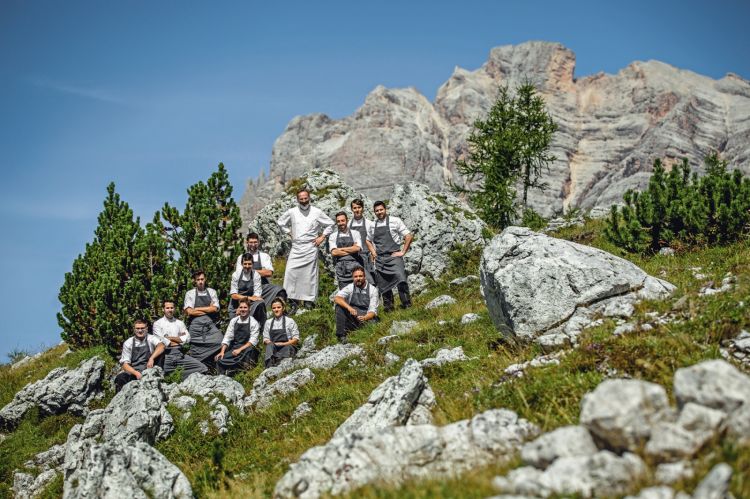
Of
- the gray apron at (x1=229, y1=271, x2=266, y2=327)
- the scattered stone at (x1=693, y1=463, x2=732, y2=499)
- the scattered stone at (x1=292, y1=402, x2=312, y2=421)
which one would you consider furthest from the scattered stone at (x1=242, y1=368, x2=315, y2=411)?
the scattered stone at (x1=693, y1=463, x2=732, y2=499)

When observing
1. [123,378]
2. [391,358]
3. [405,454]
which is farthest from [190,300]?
[405,454]

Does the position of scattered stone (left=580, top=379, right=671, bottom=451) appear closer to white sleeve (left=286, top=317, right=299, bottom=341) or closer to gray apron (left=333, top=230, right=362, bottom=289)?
white sleeve (left=286, top=317, right=299, bottom=341)

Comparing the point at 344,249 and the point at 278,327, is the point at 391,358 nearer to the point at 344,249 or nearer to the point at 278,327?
the point at 278,327

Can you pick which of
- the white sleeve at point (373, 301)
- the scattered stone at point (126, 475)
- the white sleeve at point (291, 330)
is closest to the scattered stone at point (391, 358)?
the white sleeve at point (373, 301)

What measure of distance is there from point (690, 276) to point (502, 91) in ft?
83.0

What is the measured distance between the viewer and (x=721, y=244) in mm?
13633

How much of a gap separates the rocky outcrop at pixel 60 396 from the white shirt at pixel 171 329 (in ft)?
8.83

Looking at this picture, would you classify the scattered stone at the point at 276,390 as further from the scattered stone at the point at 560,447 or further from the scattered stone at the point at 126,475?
the scattered stone at the point at 560,447

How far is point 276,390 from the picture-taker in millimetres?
11844

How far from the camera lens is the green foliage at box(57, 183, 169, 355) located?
17953 millimetres

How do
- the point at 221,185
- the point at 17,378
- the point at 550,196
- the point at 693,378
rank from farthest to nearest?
the point at 550,196, the point at 17,378, the point at 221,185, the point at 693,378

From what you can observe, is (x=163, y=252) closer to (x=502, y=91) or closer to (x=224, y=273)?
(x=224, y=273)

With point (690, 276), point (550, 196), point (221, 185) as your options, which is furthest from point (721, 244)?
point (550, 196)

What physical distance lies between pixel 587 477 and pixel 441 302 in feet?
38.2
